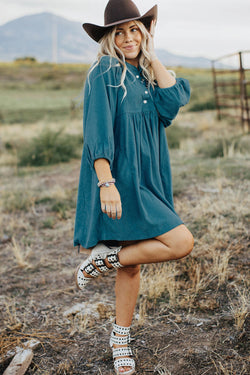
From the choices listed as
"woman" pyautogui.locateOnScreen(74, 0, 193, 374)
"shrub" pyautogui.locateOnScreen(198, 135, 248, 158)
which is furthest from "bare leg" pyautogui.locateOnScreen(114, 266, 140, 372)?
"shrub" pyautogui.locateOnScreen(198, 135, 248, 158)

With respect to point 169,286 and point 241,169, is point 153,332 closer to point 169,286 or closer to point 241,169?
point 169,286

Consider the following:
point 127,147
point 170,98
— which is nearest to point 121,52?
point 170,98

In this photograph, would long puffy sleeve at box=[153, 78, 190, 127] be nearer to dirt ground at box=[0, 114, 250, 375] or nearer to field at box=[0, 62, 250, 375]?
field at box=[0, 62, 250, 375]

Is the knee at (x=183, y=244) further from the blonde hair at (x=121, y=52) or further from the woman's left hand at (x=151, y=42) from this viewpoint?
the woman's left hand at (x=151, y=42)

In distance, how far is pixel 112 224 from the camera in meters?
2.23

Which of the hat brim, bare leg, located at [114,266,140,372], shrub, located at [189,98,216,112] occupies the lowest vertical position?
bare leg, located at [114,266,140,372]

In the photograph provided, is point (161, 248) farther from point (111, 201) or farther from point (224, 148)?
point (224, 148)

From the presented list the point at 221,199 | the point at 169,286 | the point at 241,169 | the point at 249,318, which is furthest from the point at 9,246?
the point at 241,169

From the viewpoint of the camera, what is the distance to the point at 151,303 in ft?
10.3

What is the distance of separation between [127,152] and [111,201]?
307 millimetres

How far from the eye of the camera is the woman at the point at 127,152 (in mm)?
2150

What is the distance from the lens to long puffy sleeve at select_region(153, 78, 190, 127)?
7.50 feet

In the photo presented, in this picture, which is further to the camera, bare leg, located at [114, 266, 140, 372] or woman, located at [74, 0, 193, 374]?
bare leg, located at [114, 266, 140, 372]

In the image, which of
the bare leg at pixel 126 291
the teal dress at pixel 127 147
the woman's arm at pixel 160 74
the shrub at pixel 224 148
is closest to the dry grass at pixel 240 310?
the bare leg at pixel 126 291
